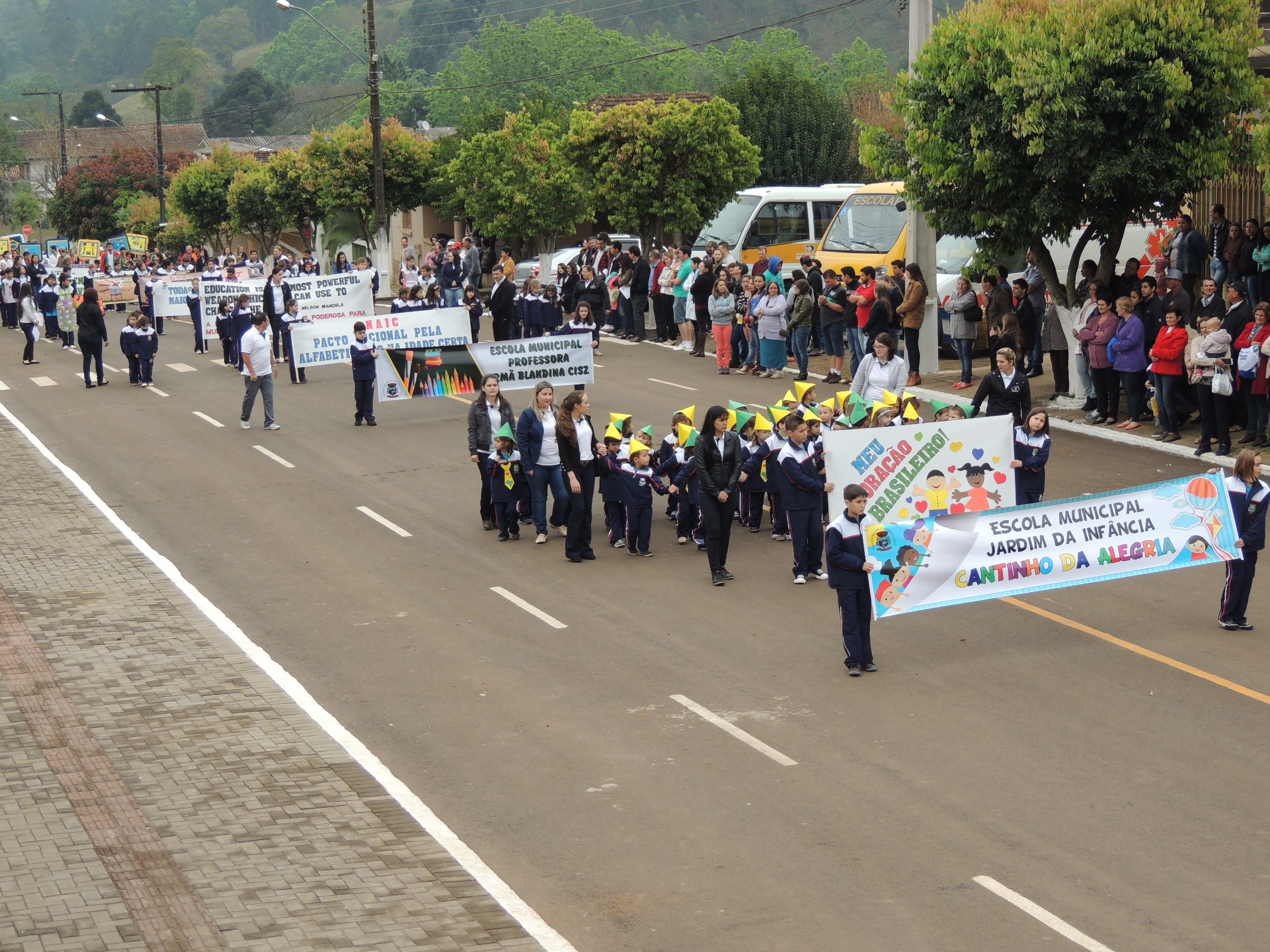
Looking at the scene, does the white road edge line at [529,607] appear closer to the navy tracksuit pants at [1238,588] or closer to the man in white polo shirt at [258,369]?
the navy tracksuit pants at [1238,588]

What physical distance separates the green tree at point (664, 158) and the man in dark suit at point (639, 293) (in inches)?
117

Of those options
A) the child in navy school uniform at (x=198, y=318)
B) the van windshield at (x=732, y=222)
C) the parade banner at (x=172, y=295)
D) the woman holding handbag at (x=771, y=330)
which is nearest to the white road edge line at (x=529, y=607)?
the woman holding handbag at (x=771, y=330)

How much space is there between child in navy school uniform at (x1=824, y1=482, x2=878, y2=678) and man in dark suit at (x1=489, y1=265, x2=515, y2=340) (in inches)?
694

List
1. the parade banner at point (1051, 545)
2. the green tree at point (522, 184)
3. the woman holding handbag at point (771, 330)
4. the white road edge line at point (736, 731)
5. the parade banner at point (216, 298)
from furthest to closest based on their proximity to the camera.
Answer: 1. the green tree at point (522, 184)
2. the parade banner at point (216, 298)
3. the woman holding handbag at point (771, 330)
4. the parade banner at point (1051, 545)
5. the white road edge line at point (736, 731)

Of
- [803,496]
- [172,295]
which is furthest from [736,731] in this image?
[172,295]

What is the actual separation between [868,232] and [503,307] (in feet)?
23.1

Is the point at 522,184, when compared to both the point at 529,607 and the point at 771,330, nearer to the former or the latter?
the point at 771,330

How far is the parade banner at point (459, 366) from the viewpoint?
79.8 feet

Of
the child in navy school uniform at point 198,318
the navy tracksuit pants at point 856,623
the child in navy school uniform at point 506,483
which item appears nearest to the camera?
the navy tracksuit pants at point 856,623

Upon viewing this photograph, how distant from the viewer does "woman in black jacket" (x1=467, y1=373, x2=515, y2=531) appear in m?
17.6

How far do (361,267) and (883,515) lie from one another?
1002 inches

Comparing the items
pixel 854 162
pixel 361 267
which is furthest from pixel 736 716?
pixel 854 162

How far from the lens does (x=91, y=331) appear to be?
29.1 meters

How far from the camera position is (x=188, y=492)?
66.2ft
